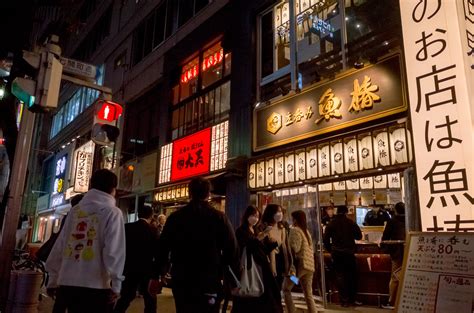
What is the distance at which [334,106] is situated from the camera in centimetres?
903

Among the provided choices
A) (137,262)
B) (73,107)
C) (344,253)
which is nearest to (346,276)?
(344,253)

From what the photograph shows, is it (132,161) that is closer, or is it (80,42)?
(132,161)

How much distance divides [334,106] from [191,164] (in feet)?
21.2

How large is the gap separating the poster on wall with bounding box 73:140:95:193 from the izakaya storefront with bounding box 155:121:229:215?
7036 millimetres

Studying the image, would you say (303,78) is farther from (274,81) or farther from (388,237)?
(388,237)

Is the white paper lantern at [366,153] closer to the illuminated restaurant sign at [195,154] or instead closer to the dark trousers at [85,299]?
the illuminated restaurant sign at [195,154]

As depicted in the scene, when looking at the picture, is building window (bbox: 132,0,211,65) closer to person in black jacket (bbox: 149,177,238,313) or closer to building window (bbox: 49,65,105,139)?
building window (bbox: 49,65,105,139)

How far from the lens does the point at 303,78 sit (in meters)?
10.6

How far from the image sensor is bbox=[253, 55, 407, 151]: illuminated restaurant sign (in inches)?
313

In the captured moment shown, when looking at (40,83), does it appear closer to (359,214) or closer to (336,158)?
(336,158)

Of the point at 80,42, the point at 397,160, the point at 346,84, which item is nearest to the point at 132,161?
the point at 346,84

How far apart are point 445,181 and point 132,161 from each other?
16.1 meters

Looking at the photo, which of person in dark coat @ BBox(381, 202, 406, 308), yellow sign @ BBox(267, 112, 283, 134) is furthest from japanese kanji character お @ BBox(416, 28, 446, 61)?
yellow sign @ BBox(267, 112, 283, 134)

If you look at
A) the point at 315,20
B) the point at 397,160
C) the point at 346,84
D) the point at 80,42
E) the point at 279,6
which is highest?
the point at 80,42
